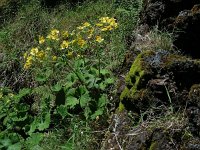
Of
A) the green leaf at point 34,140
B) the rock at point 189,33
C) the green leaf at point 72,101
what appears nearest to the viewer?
the rock at point 189,33

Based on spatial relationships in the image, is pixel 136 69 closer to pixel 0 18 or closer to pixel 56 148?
pixel 56 148

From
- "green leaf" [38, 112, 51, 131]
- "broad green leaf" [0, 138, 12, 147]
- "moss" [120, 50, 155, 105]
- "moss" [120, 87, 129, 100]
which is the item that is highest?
"moss" [120, 50, 155, 105]

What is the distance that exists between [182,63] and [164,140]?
0.59 metres

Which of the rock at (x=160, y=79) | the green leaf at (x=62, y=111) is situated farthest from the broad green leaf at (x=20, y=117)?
the rock at (x=160, y=79)

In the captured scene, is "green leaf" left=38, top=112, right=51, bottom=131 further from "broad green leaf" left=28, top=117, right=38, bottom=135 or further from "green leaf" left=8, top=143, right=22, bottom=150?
"green leaf" left=8, top=143, right=22, bottom=150

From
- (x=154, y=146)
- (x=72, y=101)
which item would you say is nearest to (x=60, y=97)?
(x=72, y=101)

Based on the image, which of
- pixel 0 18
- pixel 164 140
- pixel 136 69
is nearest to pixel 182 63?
pixel 136 69

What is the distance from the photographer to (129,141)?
9.59 feet

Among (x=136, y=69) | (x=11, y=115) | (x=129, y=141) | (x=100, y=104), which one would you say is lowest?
(x=11, y=115)

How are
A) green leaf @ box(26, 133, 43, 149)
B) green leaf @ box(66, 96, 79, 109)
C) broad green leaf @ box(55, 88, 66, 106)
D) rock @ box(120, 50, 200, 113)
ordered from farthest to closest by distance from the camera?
1. broad green leaf @ box(55, 88, 66, 106)
2. green leaf @ box(66, 96, 79, 109)
3. green leaf @ box(26, 133, 43, 149)
4. rock @ box(120, 50, 200, 113)

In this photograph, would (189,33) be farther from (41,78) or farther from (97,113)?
(41,78)

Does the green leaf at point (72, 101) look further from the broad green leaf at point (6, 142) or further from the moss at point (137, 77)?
the moss at point (137, 77)

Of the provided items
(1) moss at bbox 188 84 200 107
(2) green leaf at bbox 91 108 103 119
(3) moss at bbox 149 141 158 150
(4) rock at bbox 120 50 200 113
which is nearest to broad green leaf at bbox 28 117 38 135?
(2) green leaf at bbox 91 108 103 119

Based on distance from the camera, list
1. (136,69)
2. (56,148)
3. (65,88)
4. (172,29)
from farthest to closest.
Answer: (65,88), (56,148), (172,29), (136,69)
